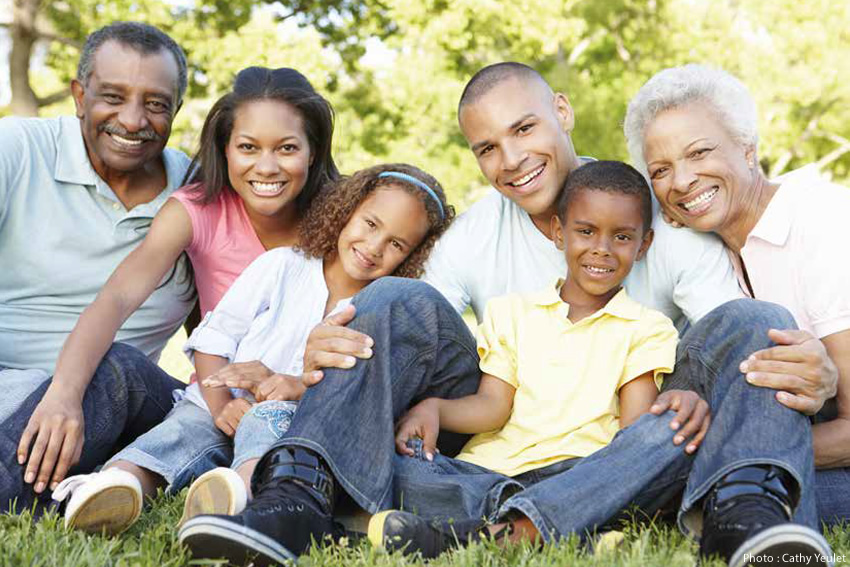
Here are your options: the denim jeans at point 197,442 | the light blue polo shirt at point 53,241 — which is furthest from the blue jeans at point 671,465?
the light blue polo shirt at point 53,241

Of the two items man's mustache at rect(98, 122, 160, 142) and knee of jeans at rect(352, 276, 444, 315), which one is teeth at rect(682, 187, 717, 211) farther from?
man's mustache at rect(98, 122, 160, 142)

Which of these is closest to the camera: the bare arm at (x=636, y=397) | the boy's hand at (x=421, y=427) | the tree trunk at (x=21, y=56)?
the boy's hand at (x=421, y=427)

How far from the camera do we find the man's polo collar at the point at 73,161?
12.2 ft

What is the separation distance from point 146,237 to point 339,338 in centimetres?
120

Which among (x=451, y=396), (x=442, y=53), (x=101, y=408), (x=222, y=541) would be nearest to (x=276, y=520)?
(x=222, y=541)

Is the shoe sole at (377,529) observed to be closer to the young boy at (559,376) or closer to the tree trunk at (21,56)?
the young boy at (559,376)

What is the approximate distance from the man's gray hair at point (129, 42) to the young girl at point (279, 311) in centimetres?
90

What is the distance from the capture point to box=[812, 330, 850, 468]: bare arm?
268 cm

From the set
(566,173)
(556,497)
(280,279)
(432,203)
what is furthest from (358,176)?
(556,497)

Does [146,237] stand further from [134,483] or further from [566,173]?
[566,173]

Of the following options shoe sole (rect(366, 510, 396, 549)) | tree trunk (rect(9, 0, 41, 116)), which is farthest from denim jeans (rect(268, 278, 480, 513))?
tree trunk (rect(9, 0, 41, 116))

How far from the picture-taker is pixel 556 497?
246cm

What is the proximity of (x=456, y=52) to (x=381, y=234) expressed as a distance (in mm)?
12375

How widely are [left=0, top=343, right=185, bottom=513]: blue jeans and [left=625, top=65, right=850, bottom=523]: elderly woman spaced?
1.93 meters
